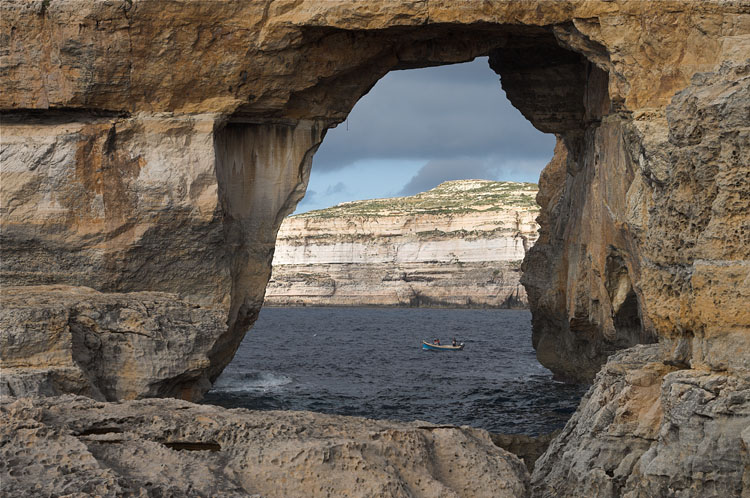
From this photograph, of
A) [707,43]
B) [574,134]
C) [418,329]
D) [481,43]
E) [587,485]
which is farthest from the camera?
[418,329]

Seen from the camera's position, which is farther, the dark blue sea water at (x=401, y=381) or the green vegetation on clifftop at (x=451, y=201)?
the green vegetation on clifftop at (x=451, y=201)

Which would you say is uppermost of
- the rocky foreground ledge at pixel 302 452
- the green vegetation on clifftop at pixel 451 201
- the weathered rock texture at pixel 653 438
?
the rocky foreground ledge at pixel 302 452

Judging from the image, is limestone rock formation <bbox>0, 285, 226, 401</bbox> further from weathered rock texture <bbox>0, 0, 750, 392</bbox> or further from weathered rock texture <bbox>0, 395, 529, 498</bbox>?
weathered rock texture <bbox>0, 395, 529, 498</bbox>

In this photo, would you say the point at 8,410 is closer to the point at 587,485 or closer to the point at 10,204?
the point at 587,485

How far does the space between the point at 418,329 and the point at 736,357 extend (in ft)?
191

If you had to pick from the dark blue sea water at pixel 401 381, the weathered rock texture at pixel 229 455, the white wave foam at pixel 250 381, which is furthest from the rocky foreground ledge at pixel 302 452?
the white wave foam at pixel 250 381

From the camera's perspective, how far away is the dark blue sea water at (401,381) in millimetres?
21891

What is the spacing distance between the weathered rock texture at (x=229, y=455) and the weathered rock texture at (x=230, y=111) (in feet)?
24.4

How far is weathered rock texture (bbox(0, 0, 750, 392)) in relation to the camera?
48.1ft

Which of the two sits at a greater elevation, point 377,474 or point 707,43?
point 707,43

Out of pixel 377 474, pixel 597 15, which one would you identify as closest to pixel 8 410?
pixel 377 474

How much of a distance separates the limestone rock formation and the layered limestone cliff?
71.5 m

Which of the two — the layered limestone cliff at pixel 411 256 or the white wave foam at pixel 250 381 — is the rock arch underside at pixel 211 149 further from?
the layered limestone cliff at pixel 411 256

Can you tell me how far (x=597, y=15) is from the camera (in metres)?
14.7
